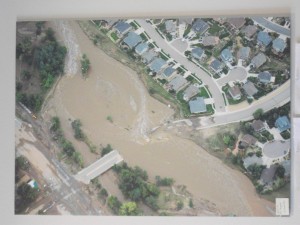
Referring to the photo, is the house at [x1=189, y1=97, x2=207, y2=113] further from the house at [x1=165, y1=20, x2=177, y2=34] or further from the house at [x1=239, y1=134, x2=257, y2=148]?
the house at [x1=165, y1=20, x2=177, y2=34]

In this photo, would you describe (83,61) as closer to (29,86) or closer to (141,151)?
(29,86)

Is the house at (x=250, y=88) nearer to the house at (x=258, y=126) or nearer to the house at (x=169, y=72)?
the house at (x=258, y=126)

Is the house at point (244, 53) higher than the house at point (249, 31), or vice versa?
the house at point (249, 31)

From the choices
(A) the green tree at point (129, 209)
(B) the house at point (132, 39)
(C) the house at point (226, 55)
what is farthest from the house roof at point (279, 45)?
(A) the green tree at point (129, 209)

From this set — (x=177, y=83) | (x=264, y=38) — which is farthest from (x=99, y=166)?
(x=264, y=38)

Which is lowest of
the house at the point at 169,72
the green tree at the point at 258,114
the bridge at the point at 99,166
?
the bridge at the point at 99,166

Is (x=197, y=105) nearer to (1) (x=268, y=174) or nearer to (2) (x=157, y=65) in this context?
(2) (x=157, y=65)
